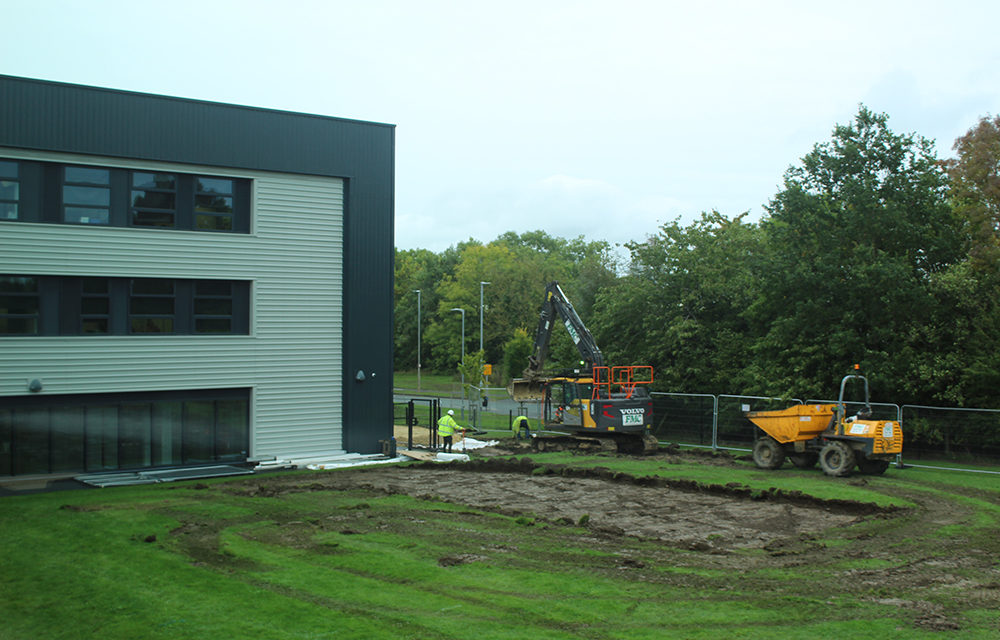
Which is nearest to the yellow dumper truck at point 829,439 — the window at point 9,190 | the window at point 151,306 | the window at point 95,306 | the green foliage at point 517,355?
the window at point 151,306

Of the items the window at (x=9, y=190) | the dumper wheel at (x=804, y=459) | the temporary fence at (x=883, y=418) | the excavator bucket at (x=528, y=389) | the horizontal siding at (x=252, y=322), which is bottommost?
the dumper wheel at (x=804, y=459)

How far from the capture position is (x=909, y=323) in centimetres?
2444

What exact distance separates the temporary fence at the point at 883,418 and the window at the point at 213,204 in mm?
14579

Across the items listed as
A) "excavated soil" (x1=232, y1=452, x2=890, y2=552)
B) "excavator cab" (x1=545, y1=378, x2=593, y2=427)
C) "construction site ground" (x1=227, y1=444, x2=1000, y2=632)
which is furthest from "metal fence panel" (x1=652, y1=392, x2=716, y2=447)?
"excavated soil" (x1=232, y1=452, x2=890, y2=552)

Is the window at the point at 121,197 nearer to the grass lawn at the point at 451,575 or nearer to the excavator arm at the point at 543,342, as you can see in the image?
the grass lawn at the point at 451,575

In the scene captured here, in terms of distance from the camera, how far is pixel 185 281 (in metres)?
22.3

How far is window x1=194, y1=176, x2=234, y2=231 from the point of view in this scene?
73.9ft

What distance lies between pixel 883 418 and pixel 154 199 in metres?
21.7

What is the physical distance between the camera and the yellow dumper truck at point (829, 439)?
66.3ft

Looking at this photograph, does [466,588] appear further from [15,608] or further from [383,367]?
[383,367]

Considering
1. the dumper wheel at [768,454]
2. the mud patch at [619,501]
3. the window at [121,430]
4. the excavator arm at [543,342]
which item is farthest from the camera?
the excavator arm at [543,342]

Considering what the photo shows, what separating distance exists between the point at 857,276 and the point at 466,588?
18.9m

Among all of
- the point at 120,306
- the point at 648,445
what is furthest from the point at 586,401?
the point at 120,306

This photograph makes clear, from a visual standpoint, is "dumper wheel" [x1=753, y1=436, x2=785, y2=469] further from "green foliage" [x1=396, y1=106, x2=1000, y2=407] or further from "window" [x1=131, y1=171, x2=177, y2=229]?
"window" [x1=131, y1=171, x2=177, y2=229]
